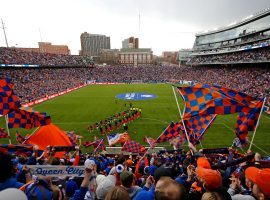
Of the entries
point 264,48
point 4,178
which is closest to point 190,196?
point 4,178

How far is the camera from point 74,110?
28859 millimetres

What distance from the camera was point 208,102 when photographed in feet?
25.4

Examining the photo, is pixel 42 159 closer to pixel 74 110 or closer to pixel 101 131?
pixel 101 131

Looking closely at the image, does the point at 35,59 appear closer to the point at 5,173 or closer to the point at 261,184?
the point at 5,173

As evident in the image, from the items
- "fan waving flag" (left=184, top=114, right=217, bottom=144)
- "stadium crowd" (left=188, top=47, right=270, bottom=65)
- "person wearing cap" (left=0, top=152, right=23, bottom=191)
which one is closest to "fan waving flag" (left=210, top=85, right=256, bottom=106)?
"fan waving flag" (left=184, top=114, right=217, bottom=144)

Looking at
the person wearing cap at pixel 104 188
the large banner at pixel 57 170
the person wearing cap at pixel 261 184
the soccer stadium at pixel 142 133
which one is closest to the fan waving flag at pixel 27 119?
the soccer stadium at pixel 142 133

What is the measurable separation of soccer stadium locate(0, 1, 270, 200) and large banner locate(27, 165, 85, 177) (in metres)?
0.02

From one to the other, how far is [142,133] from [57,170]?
584 inches

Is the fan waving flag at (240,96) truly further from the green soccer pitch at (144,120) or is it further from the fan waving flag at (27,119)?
the green soccer pitch at (144,120)

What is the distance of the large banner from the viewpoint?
5.11 meters

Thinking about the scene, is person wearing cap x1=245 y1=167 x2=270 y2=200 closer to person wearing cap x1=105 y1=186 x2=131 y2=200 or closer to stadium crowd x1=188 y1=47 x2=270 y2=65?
person wearing cap x1=105 y1=186 x2=131 y2=200

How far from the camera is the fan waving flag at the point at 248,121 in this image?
747 centimetres

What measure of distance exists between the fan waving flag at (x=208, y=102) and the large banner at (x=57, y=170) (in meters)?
4.12

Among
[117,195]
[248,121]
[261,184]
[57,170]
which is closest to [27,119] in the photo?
[57,170]
